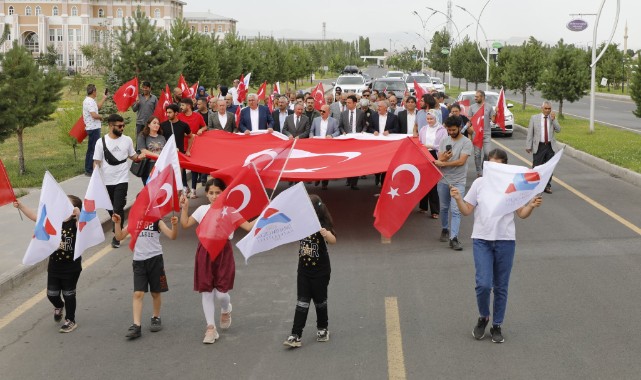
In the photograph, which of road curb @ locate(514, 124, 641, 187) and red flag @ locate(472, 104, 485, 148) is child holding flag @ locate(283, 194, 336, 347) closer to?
red flag @ locate(472, 104, 485, 148)

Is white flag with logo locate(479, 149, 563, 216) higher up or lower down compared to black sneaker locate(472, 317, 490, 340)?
higher up

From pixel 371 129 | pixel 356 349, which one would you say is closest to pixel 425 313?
pixel 356 349

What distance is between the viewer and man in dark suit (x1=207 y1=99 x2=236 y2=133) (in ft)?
51.9

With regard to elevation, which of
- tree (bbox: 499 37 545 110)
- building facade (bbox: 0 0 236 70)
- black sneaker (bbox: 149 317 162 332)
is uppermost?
building facade (bbox: 0 0 236 70)

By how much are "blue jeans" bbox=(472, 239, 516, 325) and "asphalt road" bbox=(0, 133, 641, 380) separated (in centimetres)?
31

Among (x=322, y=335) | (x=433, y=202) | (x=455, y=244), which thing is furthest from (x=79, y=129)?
(x=322, y=335)

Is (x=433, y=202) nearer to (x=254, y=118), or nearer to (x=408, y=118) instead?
(x=408, y=118)

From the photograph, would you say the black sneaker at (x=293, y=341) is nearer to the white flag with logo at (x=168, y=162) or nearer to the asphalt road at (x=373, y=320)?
the asphalt road at (x=373, y=320)

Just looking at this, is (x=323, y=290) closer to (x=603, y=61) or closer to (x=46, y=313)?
(x=46, y=313)

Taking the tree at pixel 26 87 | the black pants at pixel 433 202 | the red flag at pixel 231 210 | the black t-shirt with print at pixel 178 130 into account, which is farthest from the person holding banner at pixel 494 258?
the tree at pixel 26 87

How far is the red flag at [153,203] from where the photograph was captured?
7684mm

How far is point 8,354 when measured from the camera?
7340mm

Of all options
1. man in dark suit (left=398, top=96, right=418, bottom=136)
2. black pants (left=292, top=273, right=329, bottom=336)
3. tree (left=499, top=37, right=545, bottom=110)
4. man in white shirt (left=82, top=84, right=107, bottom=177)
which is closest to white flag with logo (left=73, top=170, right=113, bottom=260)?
black pants (left=292, top=273, right=329, bottom=336)

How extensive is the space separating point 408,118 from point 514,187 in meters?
7.88
